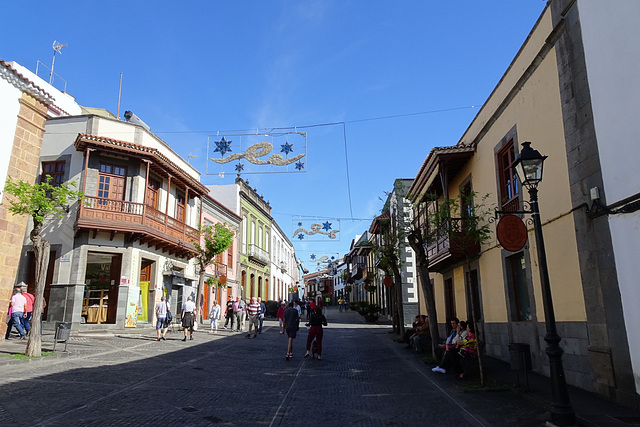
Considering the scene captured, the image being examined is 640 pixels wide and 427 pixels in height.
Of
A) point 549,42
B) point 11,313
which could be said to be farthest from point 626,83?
point 11,313

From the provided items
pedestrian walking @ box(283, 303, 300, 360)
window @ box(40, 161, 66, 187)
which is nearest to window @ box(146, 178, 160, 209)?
window @ box(40, 161, 66, 187)

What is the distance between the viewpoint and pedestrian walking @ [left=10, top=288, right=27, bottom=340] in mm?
14789

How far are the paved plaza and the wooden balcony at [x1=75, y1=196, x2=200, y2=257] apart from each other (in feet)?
21.0

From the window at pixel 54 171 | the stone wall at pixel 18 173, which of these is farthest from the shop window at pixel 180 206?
the stone wall at pixel 18 173

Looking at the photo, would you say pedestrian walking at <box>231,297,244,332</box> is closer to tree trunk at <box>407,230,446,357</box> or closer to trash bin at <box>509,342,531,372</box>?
tree trunk at <box>407,230,446,357</box>

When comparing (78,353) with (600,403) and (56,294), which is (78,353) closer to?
(56,294)

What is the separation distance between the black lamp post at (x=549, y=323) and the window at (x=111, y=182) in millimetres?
17860

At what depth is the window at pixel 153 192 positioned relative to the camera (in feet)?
70.1

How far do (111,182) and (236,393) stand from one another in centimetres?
1515

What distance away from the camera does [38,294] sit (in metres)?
11.6

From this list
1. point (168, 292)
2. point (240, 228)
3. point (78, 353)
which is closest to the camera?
point (78, 353)

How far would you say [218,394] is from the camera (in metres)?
7.79

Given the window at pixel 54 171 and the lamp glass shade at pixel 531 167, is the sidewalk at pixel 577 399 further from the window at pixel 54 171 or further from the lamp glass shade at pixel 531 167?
the window at pixel 54 171

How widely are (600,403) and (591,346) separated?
1.05 m
